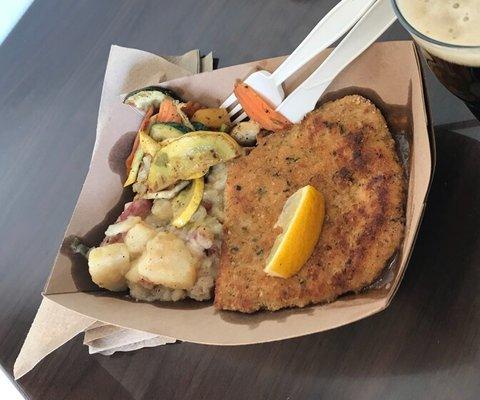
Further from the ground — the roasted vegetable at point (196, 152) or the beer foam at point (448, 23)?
the beer foam at point (448, 23)

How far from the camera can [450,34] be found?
936 mm

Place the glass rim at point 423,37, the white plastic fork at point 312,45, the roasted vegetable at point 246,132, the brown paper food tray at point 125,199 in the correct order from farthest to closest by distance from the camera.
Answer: the roasted vegetable at point 246,132 → the white plastic fork at point 312,45 → the brown paper food tray at point 125,199 → the glass rim at point 423,37

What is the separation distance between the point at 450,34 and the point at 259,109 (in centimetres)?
62

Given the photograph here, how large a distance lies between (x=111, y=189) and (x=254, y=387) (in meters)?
0.64

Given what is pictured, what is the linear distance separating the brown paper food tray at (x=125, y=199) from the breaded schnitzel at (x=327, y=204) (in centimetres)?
3

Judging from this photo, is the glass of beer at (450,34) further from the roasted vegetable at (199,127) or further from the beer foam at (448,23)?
the roasted vegetable at (199,127)

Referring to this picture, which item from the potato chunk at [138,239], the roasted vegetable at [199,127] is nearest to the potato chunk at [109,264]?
the potato chunk at [138,239]

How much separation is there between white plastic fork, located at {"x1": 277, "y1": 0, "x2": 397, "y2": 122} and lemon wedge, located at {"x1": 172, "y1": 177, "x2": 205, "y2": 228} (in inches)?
11.0

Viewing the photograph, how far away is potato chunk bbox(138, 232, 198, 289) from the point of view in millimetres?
1363

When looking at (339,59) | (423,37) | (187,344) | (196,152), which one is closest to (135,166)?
(196,152)

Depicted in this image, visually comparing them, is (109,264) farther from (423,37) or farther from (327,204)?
(423,37)

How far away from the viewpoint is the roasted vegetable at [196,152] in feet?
4.97

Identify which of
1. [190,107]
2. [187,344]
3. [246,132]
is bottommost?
[187,344]

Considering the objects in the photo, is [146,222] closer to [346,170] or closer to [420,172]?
[346,170]
